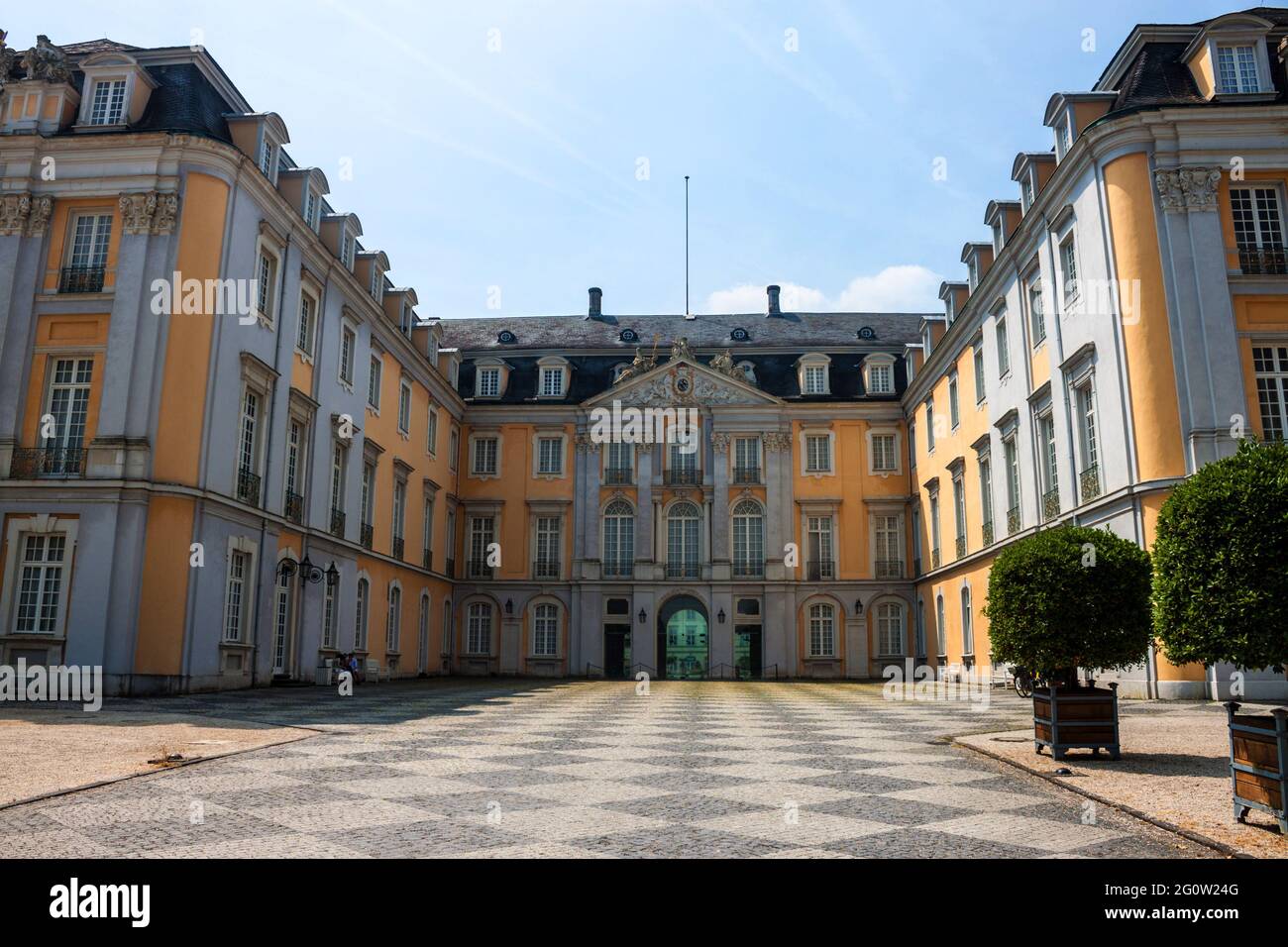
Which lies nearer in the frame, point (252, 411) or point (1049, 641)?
point (1049, 641)

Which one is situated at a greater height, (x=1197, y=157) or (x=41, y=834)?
(x=1197, y=157)

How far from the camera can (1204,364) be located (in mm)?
18078

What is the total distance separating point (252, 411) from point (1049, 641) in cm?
1751

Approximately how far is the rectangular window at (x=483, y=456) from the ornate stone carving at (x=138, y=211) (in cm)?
1957

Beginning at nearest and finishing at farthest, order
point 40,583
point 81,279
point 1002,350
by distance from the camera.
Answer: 1. point 40,583
2. point 81,279
3. point 1002,350

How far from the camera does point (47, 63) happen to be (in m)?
20.3

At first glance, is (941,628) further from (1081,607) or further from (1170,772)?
(1170,772)

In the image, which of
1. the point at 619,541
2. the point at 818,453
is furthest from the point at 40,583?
the point at 818,453

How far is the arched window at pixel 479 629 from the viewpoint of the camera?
36.7m

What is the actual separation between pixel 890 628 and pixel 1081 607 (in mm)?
27079

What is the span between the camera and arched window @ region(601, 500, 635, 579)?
36.7 meters

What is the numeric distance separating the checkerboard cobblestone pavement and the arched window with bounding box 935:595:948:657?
2073 centimetres
